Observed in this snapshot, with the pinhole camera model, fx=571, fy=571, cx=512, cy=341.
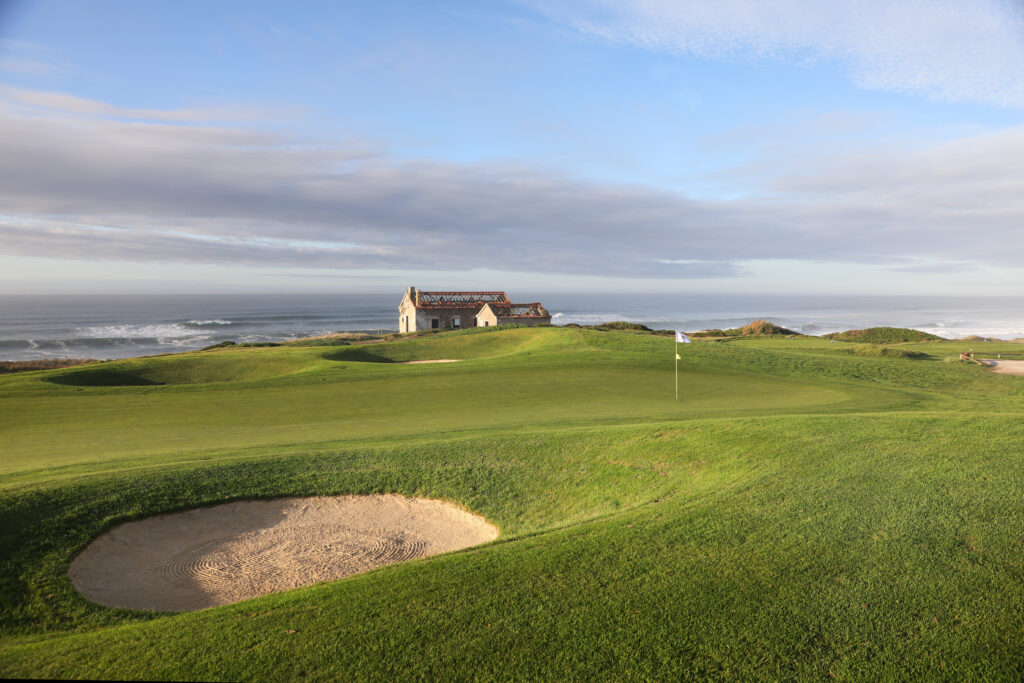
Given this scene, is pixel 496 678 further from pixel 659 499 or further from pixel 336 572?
pixel 659 499

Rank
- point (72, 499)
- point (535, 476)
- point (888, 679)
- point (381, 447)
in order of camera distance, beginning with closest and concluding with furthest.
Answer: point (888, 679) → point (72, 499) → point (535, 476) → point (381, 447)

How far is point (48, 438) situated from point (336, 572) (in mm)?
12020

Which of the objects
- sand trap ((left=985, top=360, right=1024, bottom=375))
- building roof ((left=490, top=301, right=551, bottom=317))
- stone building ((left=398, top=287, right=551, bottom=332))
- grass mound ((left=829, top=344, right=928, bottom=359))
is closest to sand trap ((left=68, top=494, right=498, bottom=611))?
sand trap ((left=985, top=360, right=1024, bottom=375))

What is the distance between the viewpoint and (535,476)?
11938 millimetres

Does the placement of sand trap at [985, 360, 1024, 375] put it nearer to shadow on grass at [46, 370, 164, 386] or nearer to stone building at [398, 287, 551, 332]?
stone building at [398, 287, 551, 332]

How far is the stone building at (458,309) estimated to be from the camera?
6344 centimetres

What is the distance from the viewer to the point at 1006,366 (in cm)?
3403

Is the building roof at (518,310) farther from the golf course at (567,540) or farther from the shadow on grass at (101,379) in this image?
the golf course at (567,540)

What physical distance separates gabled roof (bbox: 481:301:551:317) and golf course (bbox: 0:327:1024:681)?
42.9 m

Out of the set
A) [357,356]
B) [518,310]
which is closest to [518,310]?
[518,310]

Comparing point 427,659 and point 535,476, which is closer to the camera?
point 427,659

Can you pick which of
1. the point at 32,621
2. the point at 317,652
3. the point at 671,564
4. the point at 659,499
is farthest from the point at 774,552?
the point at 32,621

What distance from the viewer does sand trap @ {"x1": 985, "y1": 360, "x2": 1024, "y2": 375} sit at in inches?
1216

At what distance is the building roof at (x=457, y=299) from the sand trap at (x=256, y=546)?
55.2 meters
